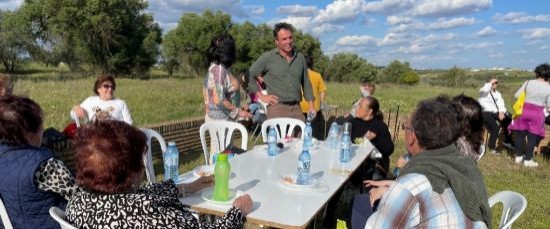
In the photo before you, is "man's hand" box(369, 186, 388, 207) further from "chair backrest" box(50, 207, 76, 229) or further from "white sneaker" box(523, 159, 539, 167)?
"white sneaker" box(523, 159, 539, 167)

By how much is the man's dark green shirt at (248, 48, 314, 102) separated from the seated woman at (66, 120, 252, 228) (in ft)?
10.4

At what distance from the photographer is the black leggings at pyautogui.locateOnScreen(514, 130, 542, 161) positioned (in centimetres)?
654

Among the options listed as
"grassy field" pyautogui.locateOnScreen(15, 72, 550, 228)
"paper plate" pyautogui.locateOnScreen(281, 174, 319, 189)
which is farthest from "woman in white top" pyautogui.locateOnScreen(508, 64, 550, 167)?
"paper plate" pyautogui.locateOnScreen(281, 174, 319, 189)

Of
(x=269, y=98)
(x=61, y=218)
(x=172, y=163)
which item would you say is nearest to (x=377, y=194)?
(x=172, y=163)

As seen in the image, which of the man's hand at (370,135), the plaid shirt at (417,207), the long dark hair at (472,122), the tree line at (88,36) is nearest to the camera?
the plaid shirt at (417,207)

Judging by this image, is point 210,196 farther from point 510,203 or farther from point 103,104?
point 103,104

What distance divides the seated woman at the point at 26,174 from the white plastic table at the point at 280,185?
1.84 ft

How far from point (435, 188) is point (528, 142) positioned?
5.80 meters

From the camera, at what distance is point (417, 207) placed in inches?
66.6

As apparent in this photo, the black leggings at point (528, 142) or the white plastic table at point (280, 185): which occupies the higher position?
the white plastic table at point (280, 185)

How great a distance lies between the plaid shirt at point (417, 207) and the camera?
1675mm

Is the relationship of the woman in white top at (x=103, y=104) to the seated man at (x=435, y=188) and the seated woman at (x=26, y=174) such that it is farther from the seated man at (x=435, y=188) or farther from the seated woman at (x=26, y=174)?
the seated man at (x=435, y=188)

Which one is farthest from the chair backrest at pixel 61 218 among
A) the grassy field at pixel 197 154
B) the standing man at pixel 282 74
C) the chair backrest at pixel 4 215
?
the standing man at pixel 282 74

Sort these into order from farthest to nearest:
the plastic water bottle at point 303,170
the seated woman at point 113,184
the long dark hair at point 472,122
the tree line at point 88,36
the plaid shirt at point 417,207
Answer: the tree line at point 88,36, the plastic water bottle at point 303,170, the long dark hair at point 472,122, the plaid shirt at point 417,207, the seated woman at point 113,184
